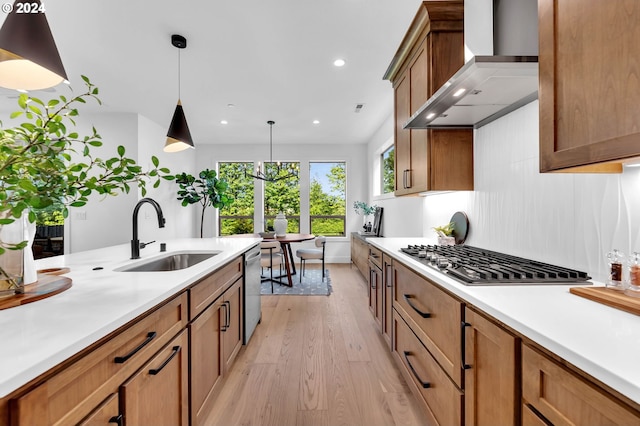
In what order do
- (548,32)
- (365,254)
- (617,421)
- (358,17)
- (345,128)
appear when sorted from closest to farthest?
(617,421)
(548,32)
(358,17)
(365,254)
(345,128)

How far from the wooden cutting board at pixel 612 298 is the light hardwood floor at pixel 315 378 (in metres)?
1.17

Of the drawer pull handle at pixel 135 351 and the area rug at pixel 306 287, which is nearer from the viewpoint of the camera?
the drawer pull handle at pixel 135 351

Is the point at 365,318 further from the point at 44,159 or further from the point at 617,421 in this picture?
the point at 44,159

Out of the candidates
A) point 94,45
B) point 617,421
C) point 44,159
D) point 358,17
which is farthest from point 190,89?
point 617,421

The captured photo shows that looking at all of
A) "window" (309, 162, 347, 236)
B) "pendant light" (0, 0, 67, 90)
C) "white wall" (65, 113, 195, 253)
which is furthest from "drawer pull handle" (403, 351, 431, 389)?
"window" (309, 162, 347, 236)

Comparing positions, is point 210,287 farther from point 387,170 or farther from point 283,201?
point 283,201

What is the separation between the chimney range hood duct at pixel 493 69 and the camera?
1302mm

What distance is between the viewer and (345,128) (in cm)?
541

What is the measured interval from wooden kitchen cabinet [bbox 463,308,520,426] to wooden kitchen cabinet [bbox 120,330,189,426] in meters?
1.16

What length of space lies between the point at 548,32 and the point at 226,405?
2.43 metres

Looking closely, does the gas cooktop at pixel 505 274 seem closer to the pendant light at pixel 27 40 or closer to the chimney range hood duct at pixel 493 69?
the chimney range hood duct at pixel 493 69

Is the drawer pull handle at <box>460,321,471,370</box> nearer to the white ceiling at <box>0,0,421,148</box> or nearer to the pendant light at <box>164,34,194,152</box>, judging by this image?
the white ceiling at <box>0,0,421,148</box>

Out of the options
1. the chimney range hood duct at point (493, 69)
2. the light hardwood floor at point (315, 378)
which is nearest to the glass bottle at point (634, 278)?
the chimney range hood duct at point (493, 69)

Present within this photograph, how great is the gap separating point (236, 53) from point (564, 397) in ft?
10.7
